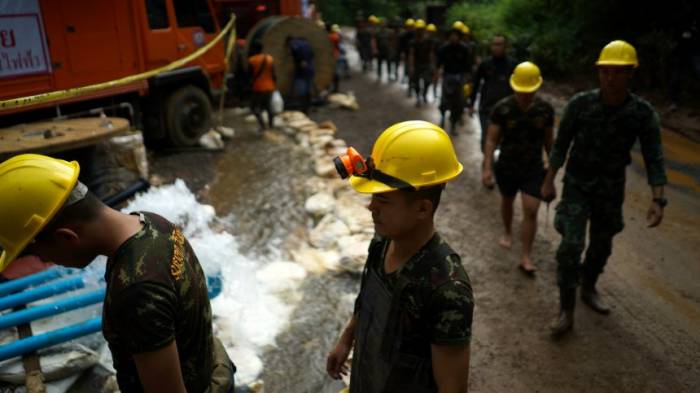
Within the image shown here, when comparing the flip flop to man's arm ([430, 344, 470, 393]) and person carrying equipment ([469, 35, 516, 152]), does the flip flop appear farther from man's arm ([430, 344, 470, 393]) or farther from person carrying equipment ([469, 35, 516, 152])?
man's arm ([430, 344, 470, 393])

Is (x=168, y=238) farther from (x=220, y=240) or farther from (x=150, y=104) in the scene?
(x=150, y=104)

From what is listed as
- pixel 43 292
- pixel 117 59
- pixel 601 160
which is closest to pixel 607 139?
pixel 601 160

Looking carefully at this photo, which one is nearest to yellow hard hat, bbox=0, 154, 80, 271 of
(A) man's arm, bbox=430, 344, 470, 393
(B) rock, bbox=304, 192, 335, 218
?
(A) man's arm, bbox=430, 344, 470, 393

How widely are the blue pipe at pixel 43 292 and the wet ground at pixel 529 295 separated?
124 cm

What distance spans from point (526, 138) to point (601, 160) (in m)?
1.00

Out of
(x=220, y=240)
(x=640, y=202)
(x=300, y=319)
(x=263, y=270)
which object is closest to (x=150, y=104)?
(x=220, y=240)

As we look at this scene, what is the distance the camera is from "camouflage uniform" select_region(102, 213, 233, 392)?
1.44 metres

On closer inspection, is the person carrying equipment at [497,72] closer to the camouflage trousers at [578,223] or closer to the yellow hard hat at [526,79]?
the yellow hard hat at [526,79]

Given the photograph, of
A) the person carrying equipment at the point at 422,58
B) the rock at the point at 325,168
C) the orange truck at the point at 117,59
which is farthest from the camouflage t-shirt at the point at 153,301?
the person carrying equipment at the point at 422,58

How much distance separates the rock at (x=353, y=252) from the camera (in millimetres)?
4387

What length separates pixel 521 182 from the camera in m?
4.67

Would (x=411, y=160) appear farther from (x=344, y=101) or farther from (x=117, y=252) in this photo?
(x=344, y=101)

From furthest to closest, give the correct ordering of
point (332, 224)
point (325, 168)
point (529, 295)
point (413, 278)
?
point (325, 168) < point (332, 224) < point (529, 295) < point (413, 278)

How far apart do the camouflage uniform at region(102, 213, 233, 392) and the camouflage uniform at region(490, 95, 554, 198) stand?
11.3 ft
